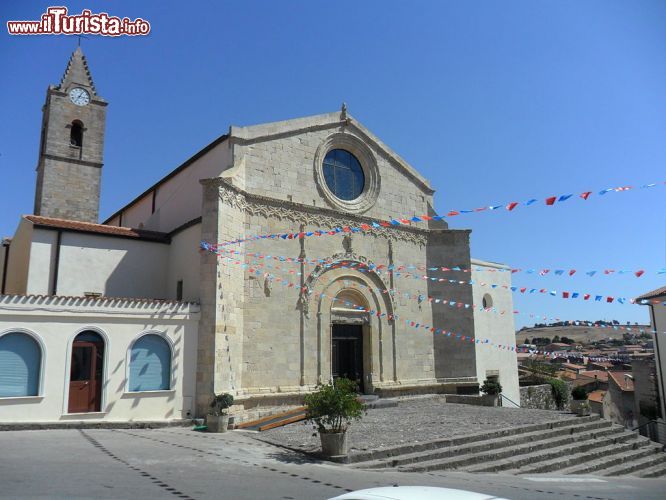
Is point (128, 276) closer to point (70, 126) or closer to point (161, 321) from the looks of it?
point (161, 321)

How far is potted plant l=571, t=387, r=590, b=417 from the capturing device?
716 inches

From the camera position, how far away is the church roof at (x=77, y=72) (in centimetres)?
2933

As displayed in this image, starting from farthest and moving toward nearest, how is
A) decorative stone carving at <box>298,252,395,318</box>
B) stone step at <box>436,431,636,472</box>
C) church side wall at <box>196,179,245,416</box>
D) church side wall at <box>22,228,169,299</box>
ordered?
1. decorative stone carving at <box>298,252,395,318</box>
2. church side wall at <box>22,228,169,299</box>
3. church side wall at <box>196,179,245,416</box>
4. stone step at <box>436,431,636,472</box>

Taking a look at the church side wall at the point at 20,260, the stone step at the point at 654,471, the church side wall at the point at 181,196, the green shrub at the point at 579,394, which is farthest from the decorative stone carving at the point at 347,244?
the stone step at the point at 654,471

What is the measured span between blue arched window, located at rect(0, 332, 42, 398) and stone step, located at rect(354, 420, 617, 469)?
28.2ft

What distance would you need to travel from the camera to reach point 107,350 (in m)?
14.3

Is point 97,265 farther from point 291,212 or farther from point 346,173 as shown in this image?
point 346,173

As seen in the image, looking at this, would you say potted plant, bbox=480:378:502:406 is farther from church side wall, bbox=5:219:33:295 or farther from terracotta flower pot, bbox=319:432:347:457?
church side wall, bbox=5:219:33:295

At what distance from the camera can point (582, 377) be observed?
50219 mm

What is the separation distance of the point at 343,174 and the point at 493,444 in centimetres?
1252

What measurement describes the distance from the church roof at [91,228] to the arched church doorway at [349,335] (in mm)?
7080

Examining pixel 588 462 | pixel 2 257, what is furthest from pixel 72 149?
pixel 588 462

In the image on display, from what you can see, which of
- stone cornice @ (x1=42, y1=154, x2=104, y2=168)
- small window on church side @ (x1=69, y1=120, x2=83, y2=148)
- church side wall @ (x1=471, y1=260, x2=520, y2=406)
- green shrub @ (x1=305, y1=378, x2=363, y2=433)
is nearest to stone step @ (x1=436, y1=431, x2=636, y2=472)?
green shrub @ (x1=305, y1=378, x2=363, y2=433)

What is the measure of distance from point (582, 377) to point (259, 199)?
43781 mm
